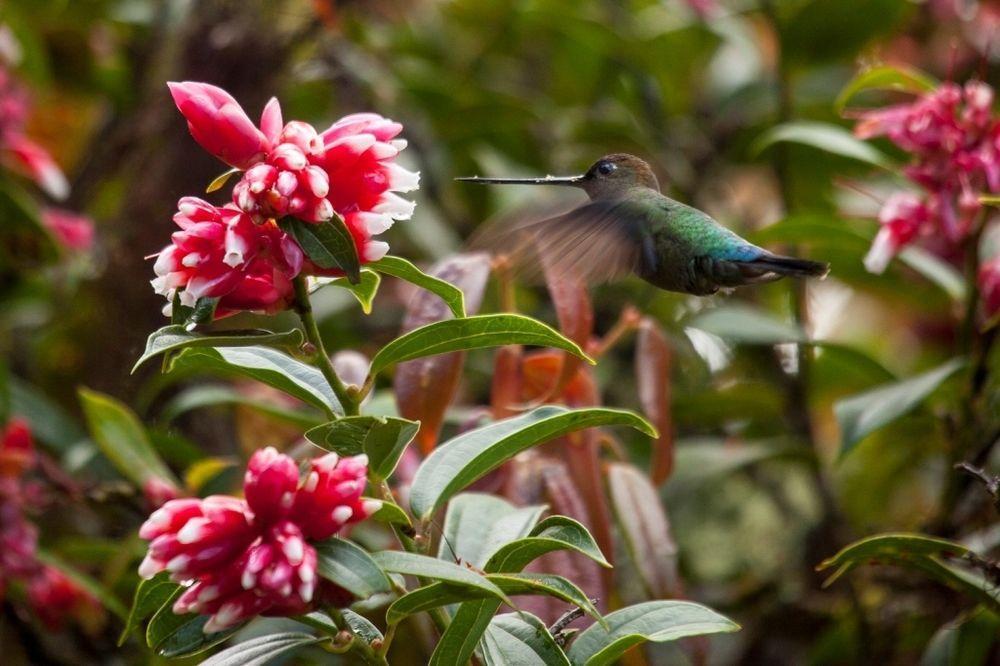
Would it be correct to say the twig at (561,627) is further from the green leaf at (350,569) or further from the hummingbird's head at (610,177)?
the hummingbird's head at (610,177)

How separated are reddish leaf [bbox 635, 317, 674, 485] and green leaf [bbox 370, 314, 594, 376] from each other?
1.90ft

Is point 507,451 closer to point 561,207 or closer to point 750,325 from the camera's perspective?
point 561,207

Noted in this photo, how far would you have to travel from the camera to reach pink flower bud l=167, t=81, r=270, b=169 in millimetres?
1016

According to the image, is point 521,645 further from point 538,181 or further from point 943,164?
point 943,164

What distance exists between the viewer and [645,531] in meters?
1.51

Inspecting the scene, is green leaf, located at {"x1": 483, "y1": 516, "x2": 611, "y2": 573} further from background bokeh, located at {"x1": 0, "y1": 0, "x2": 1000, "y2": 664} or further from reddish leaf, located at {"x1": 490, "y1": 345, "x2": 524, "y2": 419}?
background bokeh, located at {"x1": 0, "y1": 0, "x2": 1000, "y2": 664}

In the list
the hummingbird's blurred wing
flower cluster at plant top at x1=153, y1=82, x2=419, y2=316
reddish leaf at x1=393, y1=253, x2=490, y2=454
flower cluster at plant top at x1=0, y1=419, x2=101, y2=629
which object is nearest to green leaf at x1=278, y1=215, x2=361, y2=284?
flower cluster at plant top at x1=153, y1=82, x2=419, y2=316

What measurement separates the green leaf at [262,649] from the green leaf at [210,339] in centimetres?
25

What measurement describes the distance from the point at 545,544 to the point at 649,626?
0.16 meters

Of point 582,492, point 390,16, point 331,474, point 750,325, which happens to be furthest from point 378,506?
point 390,16

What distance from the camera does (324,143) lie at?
1047 millimetres

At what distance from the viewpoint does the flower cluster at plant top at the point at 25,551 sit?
1736 millimetres

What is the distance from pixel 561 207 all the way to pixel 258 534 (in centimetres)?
68

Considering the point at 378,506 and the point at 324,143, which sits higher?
the point at 324,143
